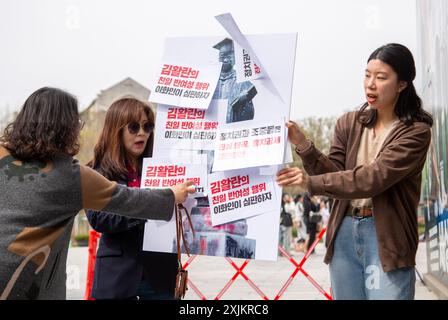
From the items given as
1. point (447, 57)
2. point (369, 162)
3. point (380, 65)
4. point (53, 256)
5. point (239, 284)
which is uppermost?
point (447, 57)

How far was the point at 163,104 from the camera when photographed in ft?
9.36

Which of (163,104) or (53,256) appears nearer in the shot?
(53,256)

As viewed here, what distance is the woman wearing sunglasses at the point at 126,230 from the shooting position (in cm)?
264

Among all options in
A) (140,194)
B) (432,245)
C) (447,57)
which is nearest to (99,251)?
(140,194)

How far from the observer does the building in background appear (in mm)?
4820

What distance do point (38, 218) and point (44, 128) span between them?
32 centimetres

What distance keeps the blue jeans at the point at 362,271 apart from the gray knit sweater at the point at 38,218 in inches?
39.6

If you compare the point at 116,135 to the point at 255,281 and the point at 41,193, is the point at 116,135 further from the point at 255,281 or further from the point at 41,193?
the point at 255,281

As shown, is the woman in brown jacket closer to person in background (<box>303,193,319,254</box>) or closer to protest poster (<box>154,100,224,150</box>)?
protest poster (<box>154,100,224,150</box>)

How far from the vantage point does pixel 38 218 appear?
2.14 meters

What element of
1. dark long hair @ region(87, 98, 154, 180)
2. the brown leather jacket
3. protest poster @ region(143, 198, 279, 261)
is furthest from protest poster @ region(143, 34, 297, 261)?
the brown leather jacket

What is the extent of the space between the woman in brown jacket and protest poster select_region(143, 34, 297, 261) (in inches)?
6.5

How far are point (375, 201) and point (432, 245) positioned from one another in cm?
412
